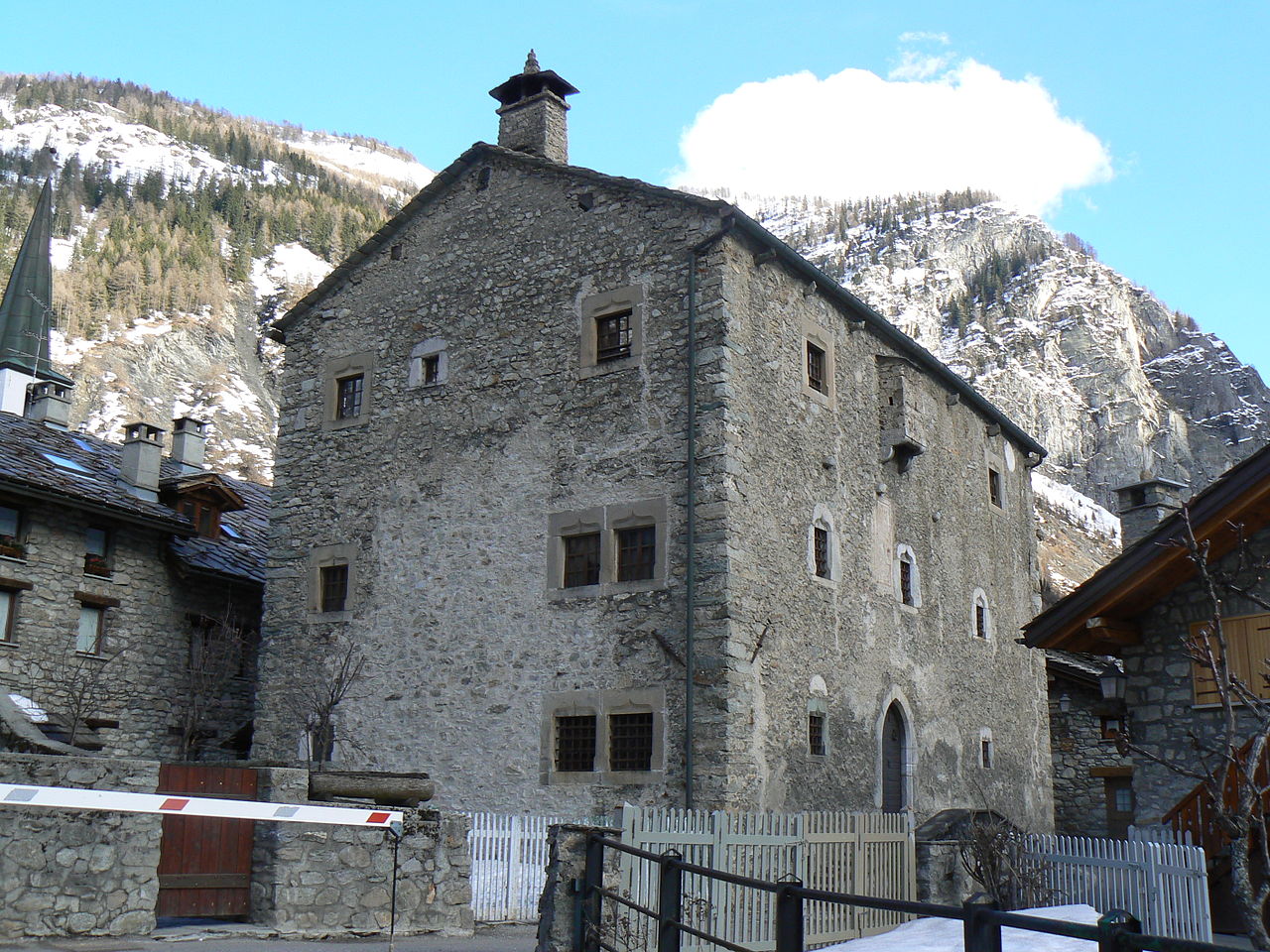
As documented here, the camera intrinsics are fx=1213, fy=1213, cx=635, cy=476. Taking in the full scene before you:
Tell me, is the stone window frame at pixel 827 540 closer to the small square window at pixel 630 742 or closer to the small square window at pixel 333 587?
the small square window at pixel 630 742

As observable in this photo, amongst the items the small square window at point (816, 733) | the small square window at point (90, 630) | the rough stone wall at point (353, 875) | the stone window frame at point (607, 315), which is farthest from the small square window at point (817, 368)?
the small square window at point (90, 630)

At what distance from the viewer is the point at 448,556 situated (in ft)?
59.2

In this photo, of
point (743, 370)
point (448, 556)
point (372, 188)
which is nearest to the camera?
point (743, 370)

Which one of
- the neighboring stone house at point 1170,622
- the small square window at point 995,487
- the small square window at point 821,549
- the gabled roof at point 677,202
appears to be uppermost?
the gabled roof at point 677,202

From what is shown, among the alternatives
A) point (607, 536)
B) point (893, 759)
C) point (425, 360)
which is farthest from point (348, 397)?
point (893, 759)

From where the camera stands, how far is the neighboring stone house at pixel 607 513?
15750 millimetres

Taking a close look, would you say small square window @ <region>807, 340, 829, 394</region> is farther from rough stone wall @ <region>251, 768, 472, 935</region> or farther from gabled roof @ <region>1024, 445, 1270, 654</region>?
rough stone wall @ <region>251, 768, 472, 935</region>

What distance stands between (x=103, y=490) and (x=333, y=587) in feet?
14.7

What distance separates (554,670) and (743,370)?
4796 millimetres

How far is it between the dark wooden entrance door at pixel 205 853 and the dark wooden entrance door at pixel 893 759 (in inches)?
404

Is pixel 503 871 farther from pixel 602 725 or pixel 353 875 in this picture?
pixel 602 725

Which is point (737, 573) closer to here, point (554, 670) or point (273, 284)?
point (554, 670)

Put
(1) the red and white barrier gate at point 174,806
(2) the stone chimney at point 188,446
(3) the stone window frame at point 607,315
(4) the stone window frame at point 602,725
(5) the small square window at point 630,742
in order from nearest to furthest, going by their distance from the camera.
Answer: (1) the red and white barrier gate at point 174,806 < (4) the stone window frame at point 602,725 < (5) the small square window at point 630,742 < (3) the stone window frame at point 607,315 < (2) the stone chimney at point 188,446

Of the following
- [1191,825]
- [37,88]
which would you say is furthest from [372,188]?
[1191,825]
